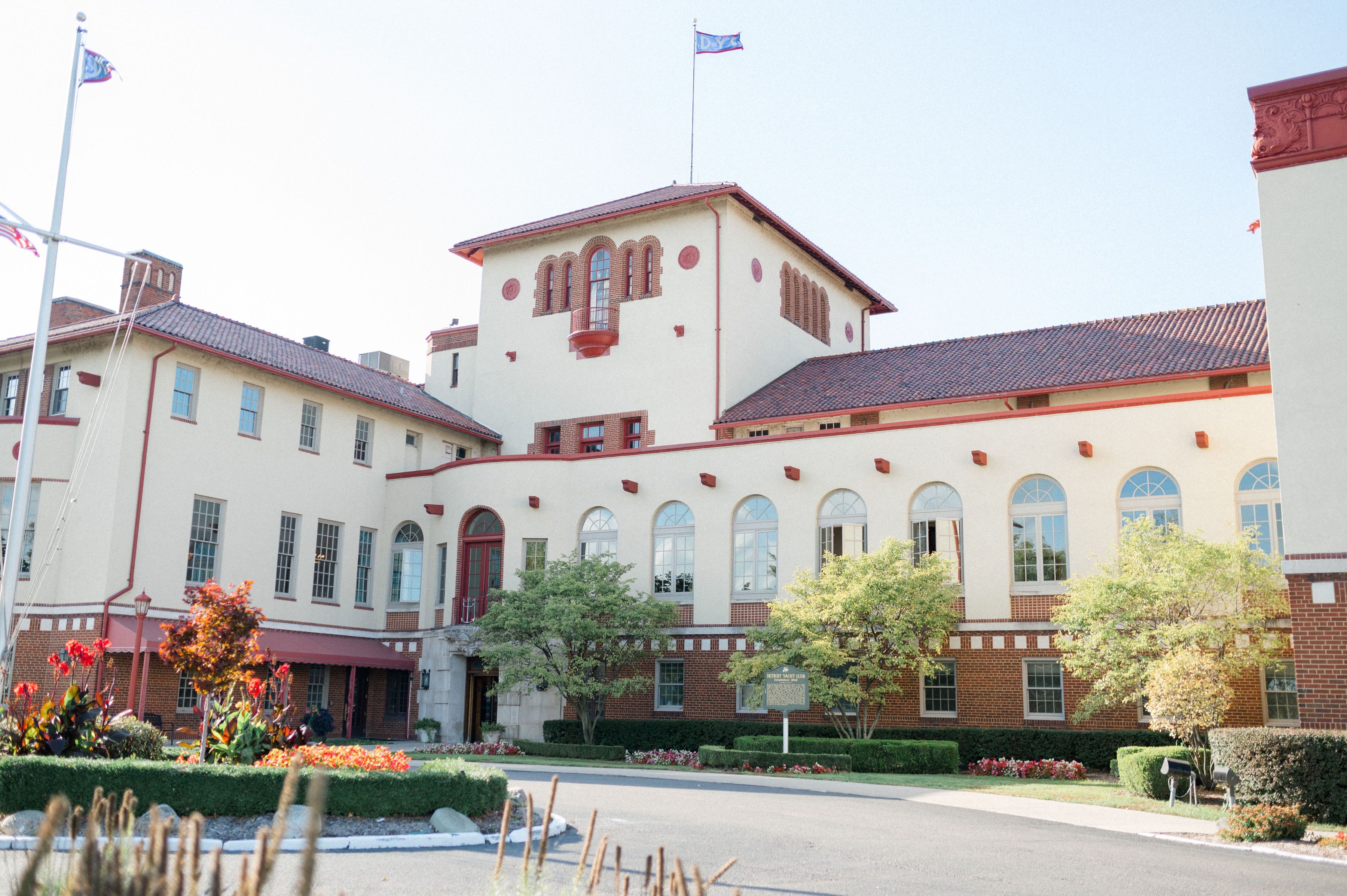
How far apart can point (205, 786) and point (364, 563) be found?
23763 millimetres

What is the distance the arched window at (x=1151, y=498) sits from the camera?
2589cm

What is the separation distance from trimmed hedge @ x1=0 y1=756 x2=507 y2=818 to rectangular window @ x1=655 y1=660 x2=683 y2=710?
18509 mm

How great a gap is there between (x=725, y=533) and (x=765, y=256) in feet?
36.6

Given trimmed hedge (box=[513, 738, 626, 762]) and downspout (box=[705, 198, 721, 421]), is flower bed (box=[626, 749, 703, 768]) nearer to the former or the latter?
trimmed hedge (box=[513, 738, 626, 762])

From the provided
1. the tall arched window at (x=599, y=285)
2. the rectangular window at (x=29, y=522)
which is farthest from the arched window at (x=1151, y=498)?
the rectangular window at (x=29, y=522)

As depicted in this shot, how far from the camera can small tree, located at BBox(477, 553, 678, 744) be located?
96.5ft

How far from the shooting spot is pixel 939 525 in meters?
28.7

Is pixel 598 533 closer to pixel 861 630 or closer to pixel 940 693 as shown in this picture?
pixel 861 630

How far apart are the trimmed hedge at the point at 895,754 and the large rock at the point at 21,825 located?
1585 centimetres

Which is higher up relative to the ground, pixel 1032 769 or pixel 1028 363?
pixel 1028 363

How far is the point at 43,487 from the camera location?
1138 inches

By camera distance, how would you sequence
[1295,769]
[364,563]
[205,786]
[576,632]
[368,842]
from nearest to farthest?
[368,842] → [205,786] → [1295,769] → [576,632] → [364,563]

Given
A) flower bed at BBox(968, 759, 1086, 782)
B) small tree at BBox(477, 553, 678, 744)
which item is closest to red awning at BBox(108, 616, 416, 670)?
small tree at BBox(477, 553, 678, 744)

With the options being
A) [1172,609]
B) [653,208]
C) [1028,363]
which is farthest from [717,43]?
[1172,609]
